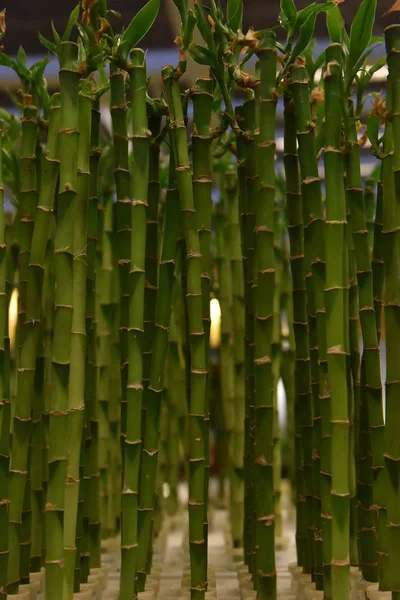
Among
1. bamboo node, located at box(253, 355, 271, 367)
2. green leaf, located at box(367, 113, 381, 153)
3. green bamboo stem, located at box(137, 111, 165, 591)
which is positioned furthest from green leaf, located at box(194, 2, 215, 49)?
bamboo node, located at box(253, 355, 271, 367)

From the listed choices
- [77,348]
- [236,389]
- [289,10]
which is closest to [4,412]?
[77,348]

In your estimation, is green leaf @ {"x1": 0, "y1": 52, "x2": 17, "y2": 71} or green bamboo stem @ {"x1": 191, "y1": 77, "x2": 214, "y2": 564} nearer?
green bamboo stem @ {"x1": 191, "y1": 77, "x2": 214, "y2": 564}

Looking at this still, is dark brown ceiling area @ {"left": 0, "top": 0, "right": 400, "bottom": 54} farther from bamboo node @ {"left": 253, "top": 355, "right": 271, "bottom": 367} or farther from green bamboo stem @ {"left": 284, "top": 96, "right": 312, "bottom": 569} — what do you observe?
bamboo node @ {"left": 253, "top": 355, "right": 271, "bottom": 367}

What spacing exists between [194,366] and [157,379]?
0.05 m

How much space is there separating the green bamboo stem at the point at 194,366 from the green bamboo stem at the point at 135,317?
1.7 inches

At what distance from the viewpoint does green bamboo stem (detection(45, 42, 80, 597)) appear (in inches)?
24.8

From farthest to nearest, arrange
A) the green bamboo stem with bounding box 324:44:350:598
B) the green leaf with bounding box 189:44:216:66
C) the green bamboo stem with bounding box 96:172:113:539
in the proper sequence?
the green bamboo stem with bounding box 96:172:113:539 < the green leaf with bounding box 189:44:216:66 < the green bamboo stem with bounding box 324:44:350:598

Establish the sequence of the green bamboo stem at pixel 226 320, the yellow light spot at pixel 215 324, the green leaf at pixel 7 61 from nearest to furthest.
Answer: the green leaf at pixel 7 61, the green bamboo stem at pixel 226 320, the yellow light spot at pixel 215 324

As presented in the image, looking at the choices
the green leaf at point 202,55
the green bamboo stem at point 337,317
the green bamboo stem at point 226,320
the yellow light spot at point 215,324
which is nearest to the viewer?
the green bamboo stem at point 337,317

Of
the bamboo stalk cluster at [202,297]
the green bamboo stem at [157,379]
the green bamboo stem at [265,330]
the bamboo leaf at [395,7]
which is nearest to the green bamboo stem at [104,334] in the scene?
the bamboo stalk cluster at [202,297]

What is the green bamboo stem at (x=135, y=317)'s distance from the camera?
0.65 metres

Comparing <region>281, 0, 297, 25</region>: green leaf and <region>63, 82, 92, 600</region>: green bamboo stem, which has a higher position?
<region>281, 0, 297, 25</region>: green leaf

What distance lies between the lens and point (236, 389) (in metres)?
1.07

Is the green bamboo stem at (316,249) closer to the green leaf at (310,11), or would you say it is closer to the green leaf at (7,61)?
the green leaf at (310,11)
